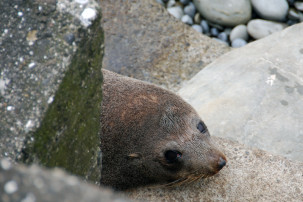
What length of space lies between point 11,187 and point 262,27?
22.8 ft

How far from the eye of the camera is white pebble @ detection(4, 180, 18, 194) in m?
1.30

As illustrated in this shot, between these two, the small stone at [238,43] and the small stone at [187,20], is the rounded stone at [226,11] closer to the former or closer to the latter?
the small stone at [187,20]

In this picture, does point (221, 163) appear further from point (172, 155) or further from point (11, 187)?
point (11, 187)

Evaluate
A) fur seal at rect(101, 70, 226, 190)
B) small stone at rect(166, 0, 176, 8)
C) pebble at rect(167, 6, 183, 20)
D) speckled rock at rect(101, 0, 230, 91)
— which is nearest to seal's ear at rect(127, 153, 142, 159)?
fur seal at rect(101, 70, 226, 190)

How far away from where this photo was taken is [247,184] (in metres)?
4.21

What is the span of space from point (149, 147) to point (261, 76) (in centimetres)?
170

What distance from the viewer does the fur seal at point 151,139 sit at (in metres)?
4.44

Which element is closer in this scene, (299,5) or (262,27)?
(262,27)

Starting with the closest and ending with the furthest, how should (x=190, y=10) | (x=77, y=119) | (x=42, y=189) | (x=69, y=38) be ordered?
(x=42, y=189)
(x=69, y=38)
(x=77, y=119)
(x=190, y=10)

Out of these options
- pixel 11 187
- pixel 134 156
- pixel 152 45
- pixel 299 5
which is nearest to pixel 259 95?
pixel 134 156

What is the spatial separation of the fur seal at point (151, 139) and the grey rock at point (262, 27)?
3.58m

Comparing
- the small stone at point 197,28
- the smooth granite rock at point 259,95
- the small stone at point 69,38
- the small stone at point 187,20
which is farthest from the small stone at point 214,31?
the small stone at point 69,38

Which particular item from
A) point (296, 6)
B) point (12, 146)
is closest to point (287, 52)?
point (296, 6)

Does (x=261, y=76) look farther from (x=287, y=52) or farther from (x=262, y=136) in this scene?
(x=262, y=136)
